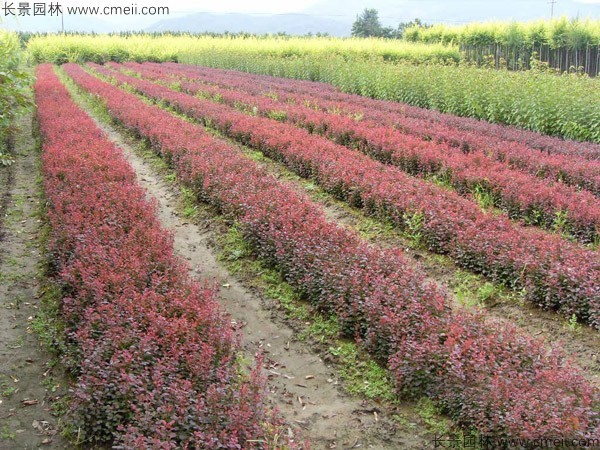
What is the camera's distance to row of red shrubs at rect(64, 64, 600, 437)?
375 cm

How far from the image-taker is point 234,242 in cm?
783

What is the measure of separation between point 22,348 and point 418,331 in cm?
360

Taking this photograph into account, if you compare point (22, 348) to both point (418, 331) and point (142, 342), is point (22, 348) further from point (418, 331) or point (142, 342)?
point (418, 331)

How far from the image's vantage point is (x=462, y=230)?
690cm

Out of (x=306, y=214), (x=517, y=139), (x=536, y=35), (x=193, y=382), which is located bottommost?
(x=193, y=382)

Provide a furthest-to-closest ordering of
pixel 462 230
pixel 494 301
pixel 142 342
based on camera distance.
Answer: pixel 462 230 → pixel 494 301 → pixel 142 342

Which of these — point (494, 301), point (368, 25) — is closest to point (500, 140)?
point (494, 301)

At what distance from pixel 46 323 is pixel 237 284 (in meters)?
2.10

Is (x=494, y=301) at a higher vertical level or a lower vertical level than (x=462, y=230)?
lower

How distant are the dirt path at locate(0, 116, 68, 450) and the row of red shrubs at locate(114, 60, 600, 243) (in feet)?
19.6

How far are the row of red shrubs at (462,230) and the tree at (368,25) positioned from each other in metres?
53.3

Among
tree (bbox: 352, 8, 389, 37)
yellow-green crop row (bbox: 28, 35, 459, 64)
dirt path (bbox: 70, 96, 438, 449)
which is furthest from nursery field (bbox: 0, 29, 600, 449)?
tree (bbox: 352, 8, 389, 37)

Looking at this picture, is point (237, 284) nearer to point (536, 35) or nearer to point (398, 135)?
point (398, 135)

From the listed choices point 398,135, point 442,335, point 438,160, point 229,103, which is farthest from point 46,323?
point 229,103
